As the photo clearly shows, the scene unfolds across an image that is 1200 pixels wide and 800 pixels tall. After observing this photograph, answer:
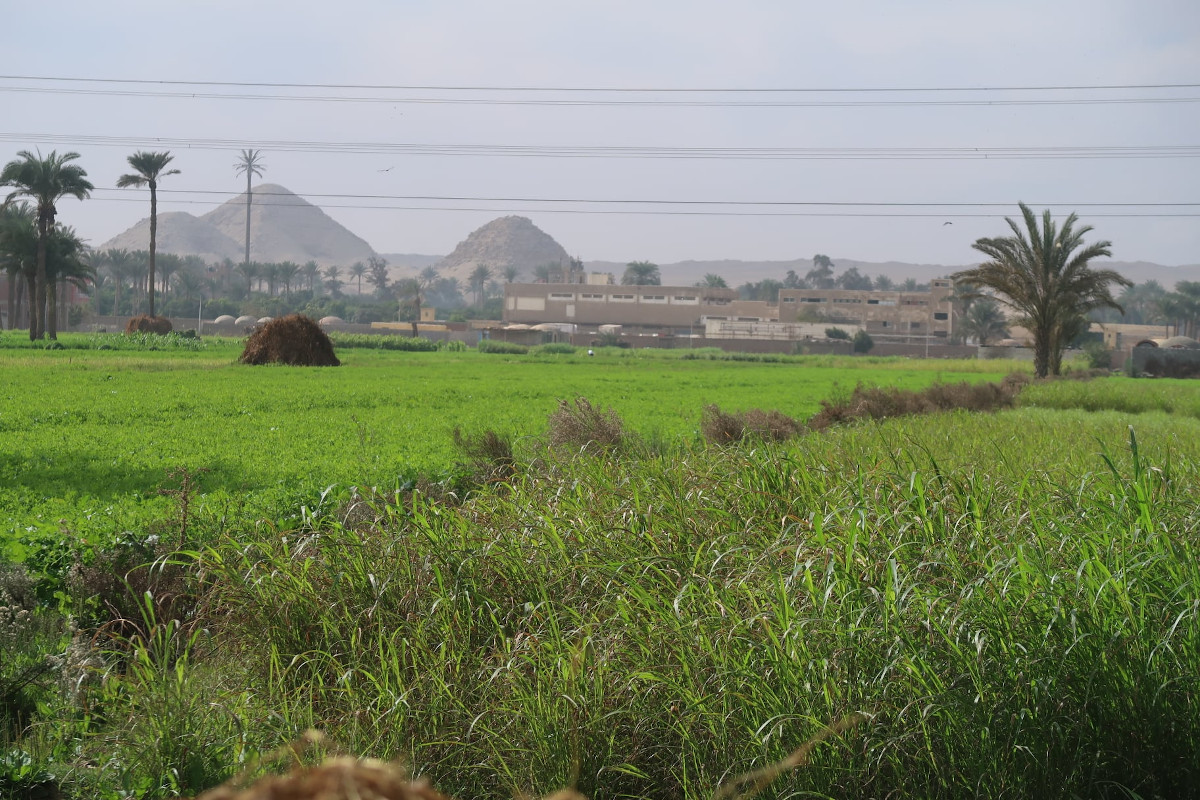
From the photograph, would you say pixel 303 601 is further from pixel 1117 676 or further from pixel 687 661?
pixel 1117 676

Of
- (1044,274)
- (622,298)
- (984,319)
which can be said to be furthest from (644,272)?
(1044,274)

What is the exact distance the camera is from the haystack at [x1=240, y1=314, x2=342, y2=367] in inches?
1563

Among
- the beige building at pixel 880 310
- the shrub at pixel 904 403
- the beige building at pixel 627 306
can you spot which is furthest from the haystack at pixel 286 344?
the beige building at pixel 880 310

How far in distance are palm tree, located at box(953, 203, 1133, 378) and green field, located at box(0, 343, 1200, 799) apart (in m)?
32.7

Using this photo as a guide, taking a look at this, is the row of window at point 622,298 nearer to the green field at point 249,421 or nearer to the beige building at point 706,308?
the beige building at point 706,308

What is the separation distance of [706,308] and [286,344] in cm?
9843

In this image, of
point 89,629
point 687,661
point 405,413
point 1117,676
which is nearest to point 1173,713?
point 1117,676

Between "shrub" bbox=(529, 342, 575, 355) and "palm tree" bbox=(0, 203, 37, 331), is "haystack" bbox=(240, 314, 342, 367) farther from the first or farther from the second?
"shrub" bbox=(529, 342, 575, 355)

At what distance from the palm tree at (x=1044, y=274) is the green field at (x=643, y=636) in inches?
1289

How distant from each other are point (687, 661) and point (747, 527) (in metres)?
1.86

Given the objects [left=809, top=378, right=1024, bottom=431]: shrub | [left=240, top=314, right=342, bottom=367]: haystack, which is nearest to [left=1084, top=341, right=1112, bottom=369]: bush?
[left=809, top=378, right=1024, bottom=431]: shrub

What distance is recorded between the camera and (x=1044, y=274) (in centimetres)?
3962

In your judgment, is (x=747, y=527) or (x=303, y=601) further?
(x=747, y=527)

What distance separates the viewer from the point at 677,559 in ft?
20.1
